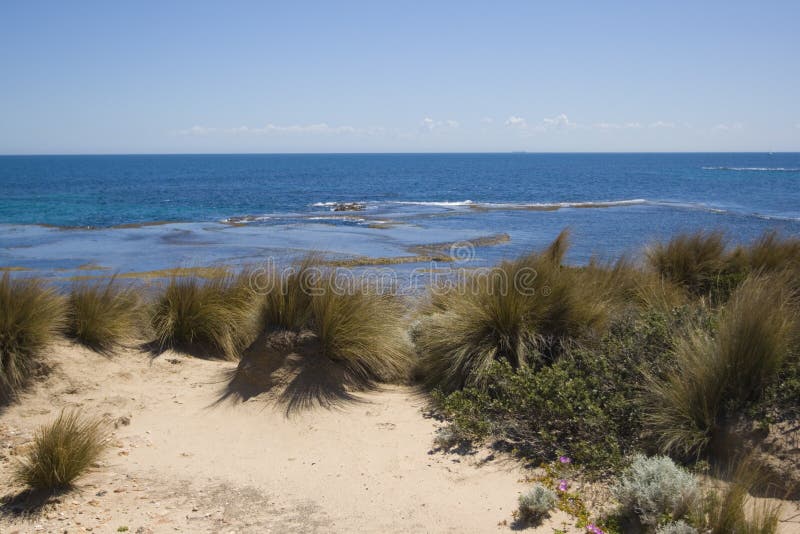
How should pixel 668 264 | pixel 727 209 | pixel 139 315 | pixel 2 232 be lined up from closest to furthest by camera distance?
1. pixel 139 315
2. pixel 668 264
3. pixel 2 232
4. pixel 727 209

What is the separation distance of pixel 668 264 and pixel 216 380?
703 cm

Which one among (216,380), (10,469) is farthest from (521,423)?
(10,469)

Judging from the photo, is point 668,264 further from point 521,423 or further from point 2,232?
point 2,232

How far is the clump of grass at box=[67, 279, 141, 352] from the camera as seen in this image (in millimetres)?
7398

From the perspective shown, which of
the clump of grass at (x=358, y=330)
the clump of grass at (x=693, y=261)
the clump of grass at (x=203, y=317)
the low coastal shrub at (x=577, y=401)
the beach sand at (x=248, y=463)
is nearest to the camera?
the beach sand at (x=248, y=463)

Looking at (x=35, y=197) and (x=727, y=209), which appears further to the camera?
(x=35, y=197)

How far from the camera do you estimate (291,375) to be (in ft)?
21.9

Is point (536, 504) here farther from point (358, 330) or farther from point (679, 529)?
point (358, 330)

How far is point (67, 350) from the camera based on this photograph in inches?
278

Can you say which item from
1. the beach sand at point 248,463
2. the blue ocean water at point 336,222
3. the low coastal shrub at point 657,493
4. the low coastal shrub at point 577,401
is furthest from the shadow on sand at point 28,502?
the blue ocean water at point 336,222

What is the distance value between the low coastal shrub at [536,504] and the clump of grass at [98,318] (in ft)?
17.7

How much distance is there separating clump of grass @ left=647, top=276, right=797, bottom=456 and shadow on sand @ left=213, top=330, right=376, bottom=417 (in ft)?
10.2

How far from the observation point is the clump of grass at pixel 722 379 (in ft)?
15.6

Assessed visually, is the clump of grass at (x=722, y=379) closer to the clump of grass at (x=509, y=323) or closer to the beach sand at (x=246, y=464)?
the beach sand at (x=246, y=464)
